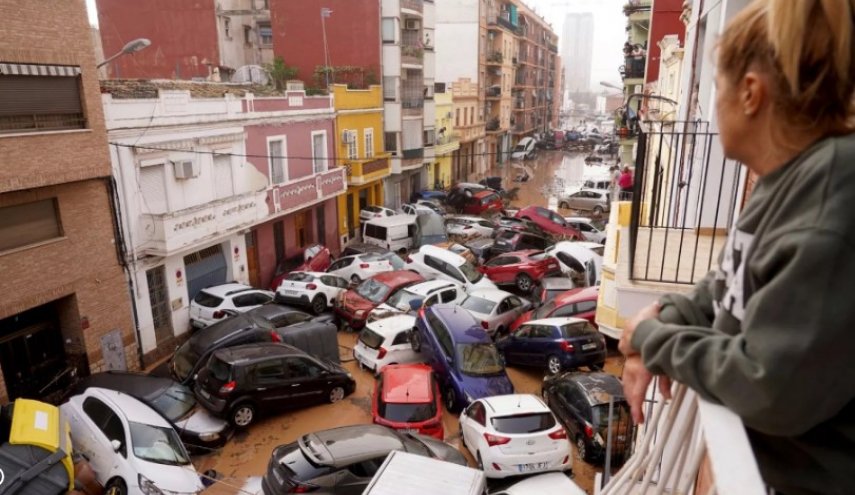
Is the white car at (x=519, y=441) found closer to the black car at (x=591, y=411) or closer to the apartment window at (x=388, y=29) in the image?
the black car at (x=591, y=411)

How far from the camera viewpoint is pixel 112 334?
518 inches

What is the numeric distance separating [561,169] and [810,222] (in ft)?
175

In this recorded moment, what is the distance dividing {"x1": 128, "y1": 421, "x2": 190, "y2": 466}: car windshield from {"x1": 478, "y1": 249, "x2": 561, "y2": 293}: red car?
12.1 meters

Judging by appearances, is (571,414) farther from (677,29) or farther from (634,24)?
(634,24)

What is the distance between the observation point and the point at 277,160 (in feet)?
67.9

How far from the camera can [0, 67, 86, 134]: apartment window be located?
34.9 feet

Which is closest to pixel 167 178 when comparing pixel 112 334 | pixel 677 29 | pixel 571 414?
pixel 112 334

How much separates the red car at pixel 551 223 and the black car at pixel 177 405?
1669 centimetres

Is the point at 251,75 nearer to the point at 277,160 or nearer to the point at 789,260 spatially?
the point at 277,160

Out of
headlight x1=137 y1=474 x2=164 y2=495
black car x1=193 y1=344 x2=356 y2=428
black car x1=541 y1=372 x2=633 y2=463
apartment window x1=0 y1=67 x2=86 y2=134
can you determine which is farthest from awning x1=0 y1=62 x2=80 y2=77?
black car x1=541 y1=372 x2=633 y2=463

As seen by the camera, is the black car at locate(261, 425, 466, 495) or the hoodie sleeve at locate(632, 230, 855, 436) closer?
the hoodie sleeve at locate(632, 230, 855, 436)

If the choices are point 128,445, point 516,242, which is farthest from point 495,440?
point 516,242

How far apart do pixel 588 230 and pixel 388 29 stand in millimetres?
13831

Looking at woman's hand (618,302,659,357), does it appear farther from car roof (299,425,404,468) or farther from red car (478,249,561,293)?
red car (478,249,561,293)
